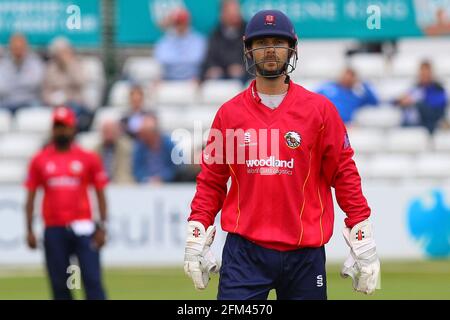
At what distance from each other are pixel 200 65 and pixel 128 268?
361 centimetres

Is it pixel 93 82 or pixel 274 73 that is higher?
pixel 93 82

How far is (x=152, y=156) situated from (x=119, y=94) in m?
1.85

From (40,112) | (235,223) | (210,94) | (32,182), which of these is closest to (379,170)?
(210,94)

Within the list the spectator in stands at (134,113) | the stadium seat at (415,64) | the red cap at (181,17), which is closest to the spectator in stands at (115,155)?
the spectator in stands at (134,113)

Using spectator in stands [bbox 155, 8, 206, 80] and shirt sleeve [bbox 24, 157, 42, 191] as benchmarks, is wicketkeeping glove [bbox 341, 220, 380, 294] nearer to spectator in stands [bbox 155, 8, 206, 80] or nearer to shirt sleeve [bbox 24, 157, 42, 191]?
A: shirt sleeve [bbox 24, 157, 42, 191]

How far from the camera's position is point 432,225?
17.2 metres

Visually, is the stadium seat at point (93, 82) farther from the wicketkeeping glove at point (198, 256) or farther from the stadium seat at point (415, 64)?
the wicketkeeping glove at point (198, 256)

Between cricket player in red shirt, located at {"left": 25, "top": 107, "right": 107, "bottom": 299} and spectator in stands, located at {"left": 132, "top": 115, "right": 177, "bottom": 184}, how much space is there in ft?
16.3

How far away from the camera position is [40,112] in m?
19.2

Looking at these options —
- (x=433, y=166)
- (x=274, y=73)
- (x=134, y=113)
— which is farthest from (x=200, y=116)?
(x=274, y=73)

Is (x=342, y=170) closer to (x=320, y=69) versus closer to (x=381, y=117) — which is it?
(x=381, y=117)

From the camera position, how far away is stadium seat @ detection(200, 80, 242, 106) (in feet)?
61.4
